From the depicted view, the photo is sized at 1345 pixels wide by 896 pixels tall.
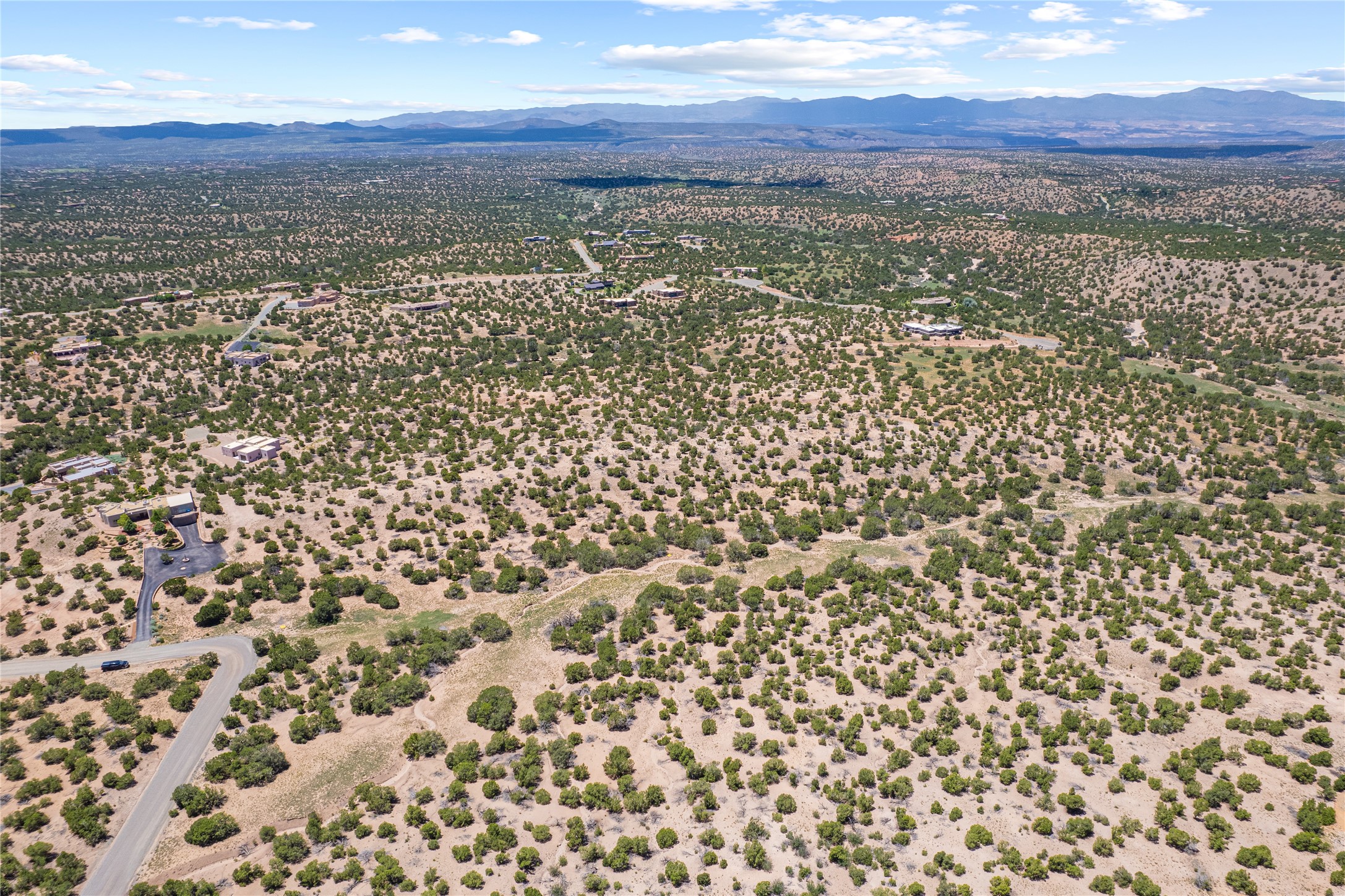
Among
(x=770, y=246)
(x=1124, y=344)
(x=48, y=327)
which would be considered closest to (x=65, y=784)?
(x=48, y=327)

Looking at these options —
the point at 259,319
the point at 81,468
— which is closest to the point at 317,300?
the point at 259,319

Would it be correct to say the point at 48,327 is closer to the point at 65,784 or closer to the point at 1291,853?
the point at 65,784

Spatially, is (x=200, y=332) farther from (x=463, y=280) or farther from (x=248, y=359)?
(x=463, y=280)

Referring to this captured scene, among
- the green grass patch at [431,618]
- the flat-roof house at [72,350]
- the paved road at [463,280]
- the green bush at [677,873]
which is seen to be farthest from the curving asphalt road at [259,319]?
the green bush at [677,873]

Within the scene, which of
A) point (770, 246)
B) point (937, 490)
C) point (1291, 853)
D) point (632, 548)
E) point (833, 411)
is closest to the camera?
point (1291, 853)

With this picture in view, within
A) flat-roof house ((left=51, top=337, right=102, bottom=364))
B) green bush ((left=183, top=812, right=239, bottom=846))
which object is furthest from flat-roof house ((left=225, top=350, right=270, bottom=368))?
green bush ((left=183, top=812, right=239, bottom=846))
